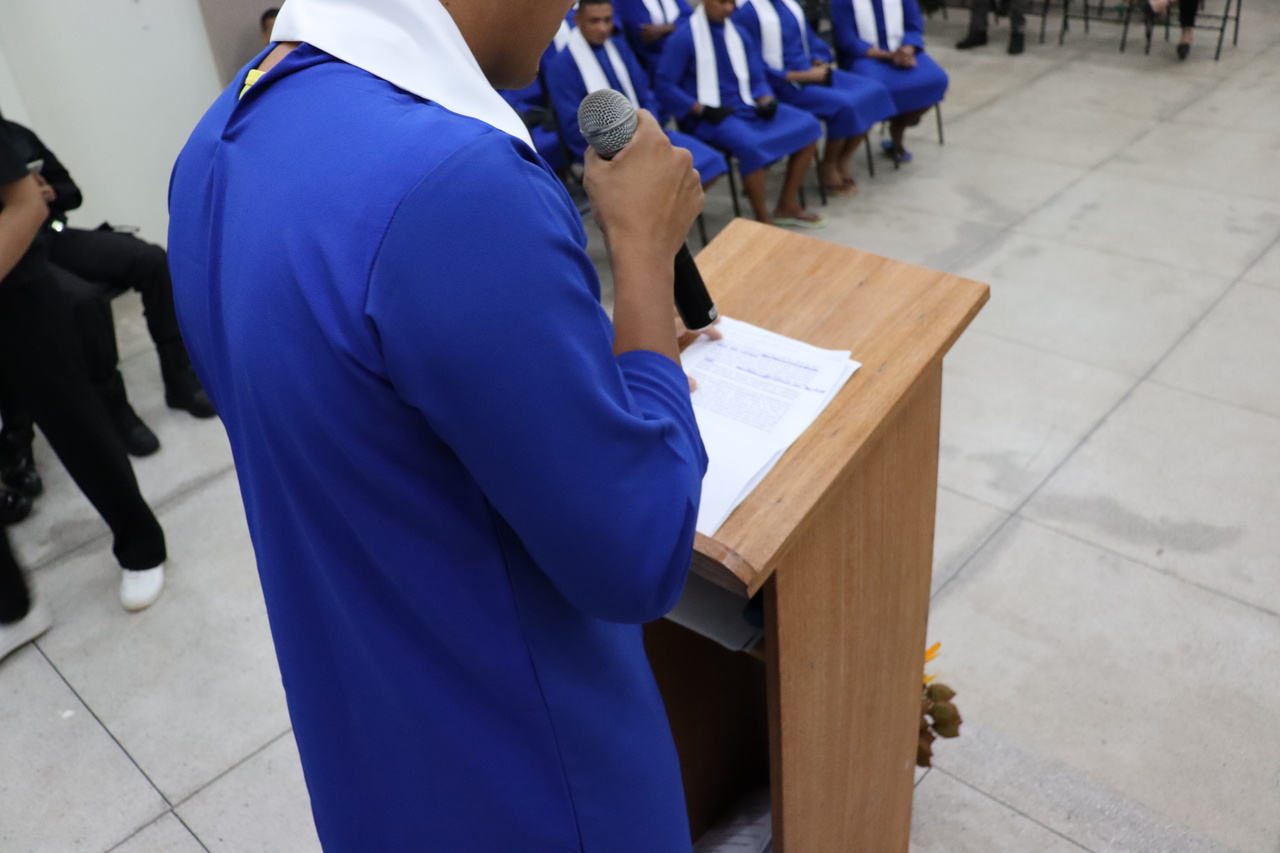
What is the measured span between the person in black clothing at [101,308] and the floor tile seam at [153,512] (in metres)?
0.27

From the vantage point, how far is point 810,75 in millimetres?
5117

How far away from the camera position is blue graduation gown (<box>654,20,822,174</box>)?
4.73 metres

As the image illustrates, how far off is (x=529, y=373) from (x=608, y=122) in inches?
14.3

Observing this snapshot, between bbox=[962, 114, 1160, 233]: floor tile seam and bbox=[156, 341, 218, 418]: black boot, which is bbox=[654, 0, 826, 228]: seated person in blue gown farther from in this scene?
bbox=[156, 341, 218, 418]: black boot

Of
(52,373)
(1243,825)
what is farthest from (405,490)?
(52,373)

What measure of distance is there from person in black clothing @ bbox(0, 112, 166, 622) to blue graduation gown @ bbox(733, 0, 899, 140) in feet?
11.4

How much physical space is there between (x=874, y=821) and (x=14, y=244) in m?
2.10

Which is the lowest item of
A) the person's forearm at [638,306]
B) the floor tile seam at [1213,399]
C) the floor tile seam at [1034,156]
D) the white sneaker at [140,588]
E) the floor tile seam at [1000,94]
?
the floor tile seam at [1000,94]

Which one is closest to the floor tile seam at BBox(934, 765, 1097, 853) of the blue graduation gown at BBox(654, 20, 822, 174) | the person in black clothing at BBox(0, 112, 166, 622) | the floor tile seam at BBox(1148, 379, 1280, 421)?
the floor tile seam at BBox(1148, 379, 1280, 421)

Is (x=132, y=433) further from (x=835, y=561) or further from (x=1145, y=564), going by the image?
(x=1145, y=564)

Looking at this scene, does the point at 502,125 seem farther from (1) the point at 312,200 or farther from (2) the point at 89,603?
(2) the point at 89,603

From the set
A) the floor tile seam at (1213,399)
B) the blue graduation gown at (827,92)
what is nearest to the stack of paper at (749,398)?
the floor tile seam at (1213,399)

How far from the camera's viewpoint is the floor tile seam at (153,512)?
3.00m

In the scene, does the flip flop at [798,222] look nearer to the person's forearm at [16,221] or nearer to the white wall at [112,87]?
the white wall at [112,87]
